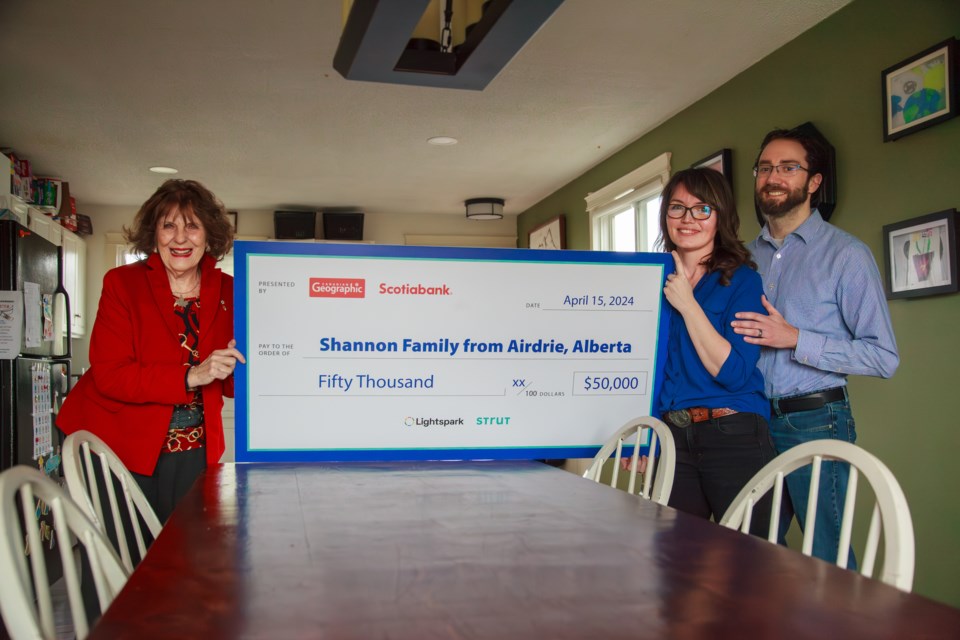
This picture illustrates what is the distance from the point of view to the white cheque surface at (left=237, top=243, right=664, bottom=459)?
1883 millimetres

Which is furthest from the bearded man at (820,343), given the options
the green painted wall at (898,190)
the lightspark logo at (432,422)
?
the green painted wall at (898,190)

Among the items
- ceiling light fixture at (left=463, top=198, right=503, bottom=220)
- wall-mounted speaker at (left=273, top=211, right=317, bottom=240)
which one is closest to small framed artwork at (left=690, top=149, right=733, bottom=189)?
ceiling light fixture at (left=463, top=198, right=503, bottom=220)

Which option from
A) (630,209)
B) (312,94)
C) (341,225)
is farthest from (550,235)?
(312,94)

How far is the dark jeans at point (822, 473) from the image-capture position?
2008 millimetres

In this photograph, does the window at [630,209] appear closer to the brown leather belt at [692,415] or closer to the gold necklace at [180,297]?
the brown leather belt at [692,415]

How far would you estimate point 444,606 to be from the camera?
79 cm

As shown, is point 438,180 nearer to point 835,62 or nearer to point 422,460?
point 835,62

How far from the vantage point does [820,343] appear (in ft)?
6.59

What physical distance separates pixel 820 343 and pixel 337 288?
3.91ft

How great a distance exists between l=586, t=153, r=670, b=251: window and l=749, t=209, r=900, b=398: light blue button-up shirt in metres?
2.77

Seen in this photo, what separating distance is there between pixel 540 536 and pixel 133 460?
1.24m

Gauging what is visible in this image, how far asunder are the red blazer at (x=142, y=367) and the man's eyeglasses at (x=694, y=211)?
1.18 metres

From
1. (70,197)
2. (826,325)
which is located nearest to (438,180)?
(70,197)

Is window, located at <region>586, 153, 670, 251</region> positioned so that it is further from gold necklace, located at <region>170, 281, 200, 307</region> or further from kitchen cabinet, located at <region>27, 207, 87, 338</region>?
kitchen cabinet, located at <region>27, 207, 87, 338</region>
